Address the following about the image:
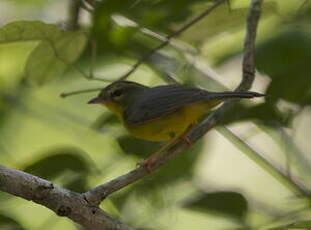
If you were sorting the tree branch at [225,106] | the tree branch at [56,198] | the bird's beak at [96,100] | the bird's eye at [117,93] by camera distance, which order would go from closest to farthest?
the tree branch at [56,198]
the tree branch at [225,106]
the bird's beak at [96,100]
the bird's eye at [117,93]

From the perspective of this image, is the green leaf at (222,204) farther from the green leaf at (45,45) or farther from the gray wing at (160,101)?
the green leaf at (45,45)

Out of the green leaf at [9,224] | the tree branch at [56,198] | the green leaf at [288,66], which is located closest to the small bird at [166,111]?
the green leaf at [288,66]

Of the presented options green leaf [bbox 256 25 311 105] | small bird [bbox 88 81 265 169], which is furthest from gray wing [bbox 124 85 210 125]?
green leaf [bbox 256 25 311 105]

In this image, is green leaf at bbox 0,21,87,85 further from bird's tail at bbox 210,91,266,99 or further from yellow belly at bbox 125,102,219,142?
bird's tail at bbox 210,91,266,99

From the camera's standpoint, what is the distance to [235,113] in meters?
2.84

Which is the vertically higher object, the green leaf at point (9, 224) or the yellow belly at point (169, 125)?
the green leaf at point (9, 224)

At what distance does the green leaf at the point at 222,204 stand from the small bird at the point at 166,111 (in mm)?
300

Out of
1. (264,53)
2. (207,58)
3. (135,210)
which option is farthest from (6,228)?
(207,58)

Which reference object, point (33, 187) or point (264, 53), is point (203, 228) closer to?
point (264, 53)

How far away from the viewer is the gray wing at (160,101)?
2967 millimetres

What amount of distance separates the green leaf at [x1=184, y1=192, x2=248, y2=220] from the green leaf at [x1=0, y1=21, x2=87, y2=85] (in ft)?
2.51

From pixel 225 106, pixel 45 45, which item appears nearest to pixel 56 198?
pixel 45 45

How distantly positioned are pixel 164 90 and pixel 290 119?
594 mm

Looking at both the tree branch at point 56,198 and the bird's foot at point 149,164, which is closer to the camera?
the tree branch at point 56,198
